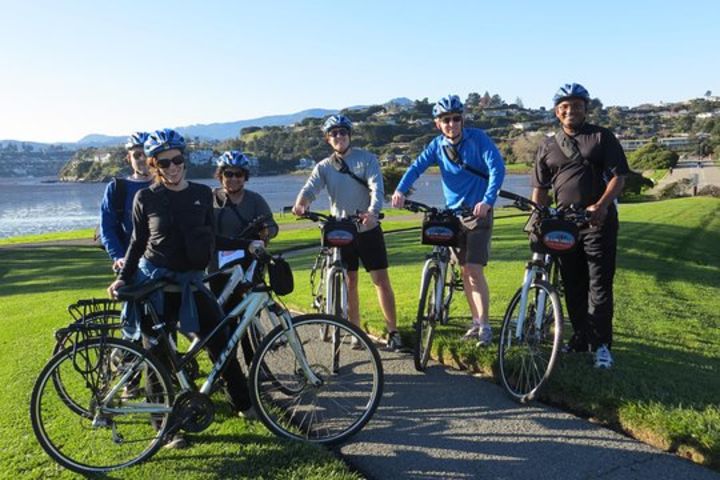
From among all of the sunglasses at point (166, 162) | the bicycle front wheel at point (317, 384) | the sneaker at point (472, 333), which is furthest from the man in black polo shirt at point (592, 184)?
the sunglasses at point (166, 162)

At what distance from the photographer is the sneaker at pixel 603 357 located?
4602 millimetres

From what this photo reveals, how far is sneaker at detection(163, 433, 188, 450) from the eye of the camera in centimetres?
371

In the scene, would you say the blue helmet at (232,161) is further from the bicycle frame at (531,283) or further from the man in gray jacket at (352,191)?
the bicycle frame at (531,283)

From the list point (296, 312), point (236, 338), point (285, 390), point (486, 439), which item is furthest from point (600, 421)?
point (296, 312)

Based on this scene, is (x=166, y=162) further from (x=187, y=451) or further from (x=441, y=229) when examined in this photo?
(x=441, y=229)

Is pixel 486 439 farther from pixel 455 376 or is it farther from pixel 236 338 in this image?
pixel 236 338

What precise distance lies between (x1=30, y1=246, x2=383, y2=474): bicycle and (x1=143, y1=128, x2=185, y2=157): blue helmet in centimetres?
85

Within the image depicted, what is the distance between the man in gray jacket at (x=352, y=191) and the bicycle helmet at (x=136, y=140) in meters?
1.40

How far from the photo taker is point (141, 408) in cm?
364

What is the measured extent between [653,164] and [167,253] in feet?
283

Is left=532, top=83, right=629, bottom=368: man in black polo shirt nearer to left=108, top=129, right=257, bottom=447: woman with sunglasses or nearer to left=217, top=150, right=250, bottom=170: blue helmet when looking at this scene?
left=217, top=150, right=250, bottom=170: blue helmet

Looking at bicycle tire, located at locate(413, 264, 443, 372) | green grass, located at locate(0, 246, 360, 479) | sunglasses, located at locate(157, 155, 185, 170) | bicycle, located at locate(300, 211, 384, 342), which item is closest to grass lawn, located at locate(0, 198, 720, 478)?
green grass, located at locate(0, 246, 360, 479)

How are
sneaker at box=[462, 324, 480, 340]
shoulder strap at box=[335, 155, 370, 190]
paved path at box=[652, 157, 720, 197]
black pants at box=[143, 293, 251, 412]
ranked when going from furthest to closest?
paved path at box=[652, 157, 720, 197], sneaker at box=[462, 324, 480, 340], shoulder strap at box=[335, 155, 370, 190], black pants at box=[143, 293, 251, 412]

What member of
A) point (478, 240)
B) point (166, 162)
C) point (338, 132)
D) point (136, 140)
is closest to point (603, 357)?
point (478, 240)
